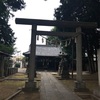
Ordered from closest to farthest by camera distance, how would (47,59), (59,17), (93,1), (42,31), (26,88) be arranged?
(26,88)
(42,31)
(93,1)
(59,17)
(47,59)

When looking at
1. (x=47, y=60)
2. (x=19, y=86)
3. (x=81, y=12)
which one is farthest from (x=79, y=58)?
(x=47, y=60)

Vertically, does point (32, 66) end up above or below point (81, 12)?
below

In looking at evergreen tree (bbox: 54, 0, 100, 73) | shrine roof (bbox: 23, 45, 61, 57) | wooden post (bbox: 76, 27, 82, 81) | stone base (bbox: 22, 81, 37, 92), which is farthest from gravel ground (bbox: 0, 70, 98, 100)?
shrine roof (bbox: 23, 45, 61, 57)

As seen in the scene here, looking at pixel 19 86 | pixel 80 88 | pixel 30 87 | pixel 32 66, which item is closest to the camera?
pixel 30 87

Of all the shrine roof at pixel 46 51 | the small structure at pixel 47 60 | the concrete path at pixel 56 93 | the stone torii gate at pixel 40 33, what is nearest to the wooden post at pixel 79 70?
the stone torii gate at pixel 40 33

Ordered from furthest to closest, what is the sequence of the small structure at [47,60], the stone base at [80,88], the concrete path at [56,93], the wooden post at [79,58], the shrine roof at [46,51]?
the shrine roof at [46,51]
the small structure at [47,60]
the wooden post at [79,58]
the stone base at [80,88]
the concrete path at [56,93]

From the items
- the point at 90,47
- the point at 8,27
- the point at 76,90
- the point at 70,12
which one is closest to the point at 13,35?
the point at 8,27

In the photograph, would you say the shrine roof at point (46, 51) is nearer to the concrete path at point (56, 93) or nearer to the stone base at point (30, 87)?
the concrete path at point (56, 93)

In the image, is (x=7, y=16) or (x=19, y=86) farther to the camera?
(x=7, y=16)

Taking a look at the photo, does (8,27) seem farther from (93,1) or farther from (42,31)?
(42,31)

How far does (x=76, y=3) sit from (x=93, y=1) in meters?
2.45

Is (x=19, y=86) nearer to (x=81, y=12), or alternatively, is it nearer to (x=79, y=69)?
(x=79, y=69)

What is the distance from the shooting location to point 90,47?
30.7 m

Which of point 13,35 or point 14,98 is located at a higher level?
point 13,35
